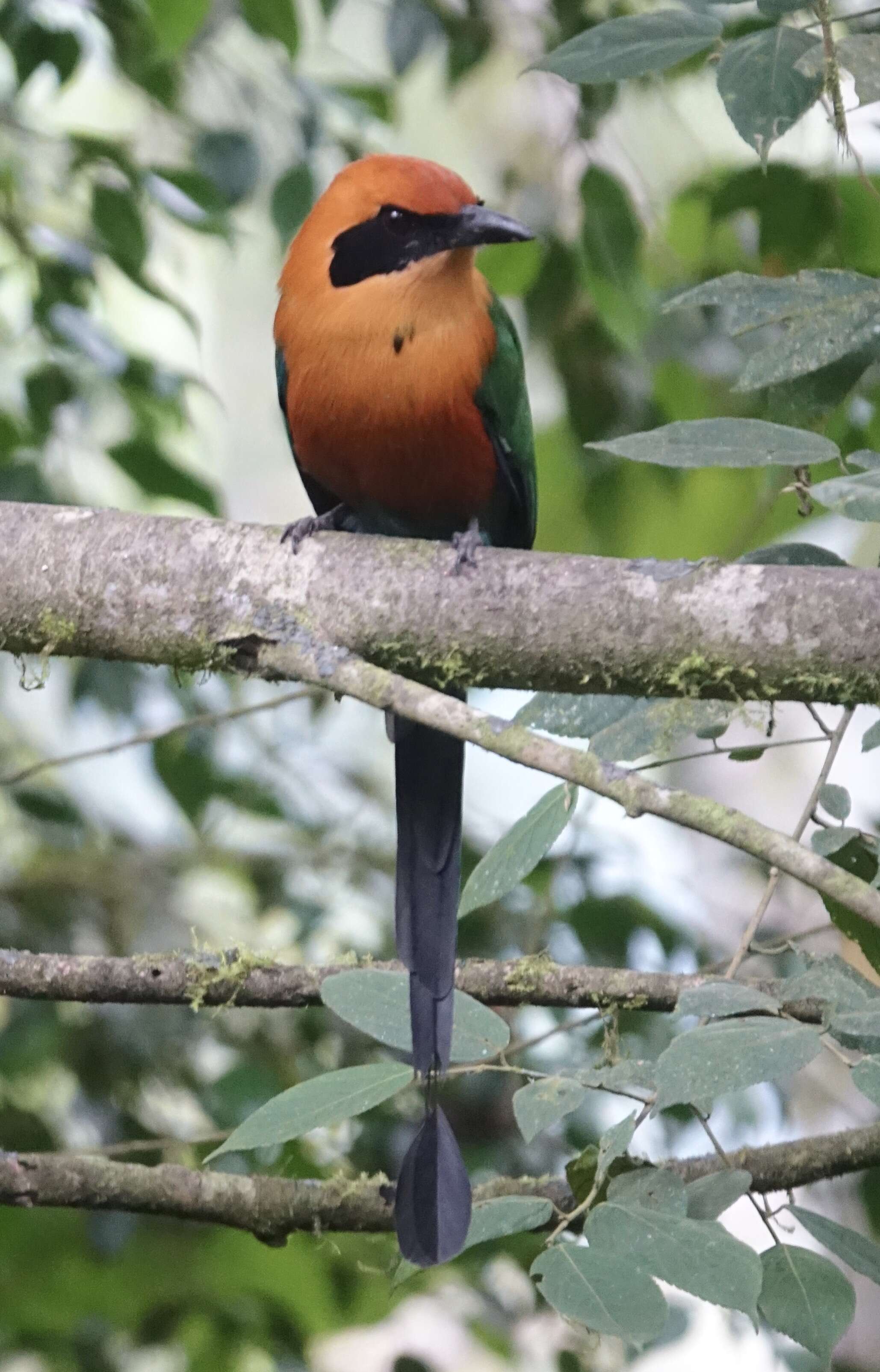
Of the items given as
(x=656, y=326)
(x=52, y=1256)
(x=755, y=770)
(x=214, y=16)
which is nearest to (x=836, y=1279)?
(x=52, y=1256)

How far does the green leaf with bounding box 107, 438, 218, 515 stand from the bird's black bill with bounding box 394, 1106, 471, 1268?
141 centimetres

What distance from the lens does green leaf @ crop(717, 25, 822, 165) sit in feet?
4.77

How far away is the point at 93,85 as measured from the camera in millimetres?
6152

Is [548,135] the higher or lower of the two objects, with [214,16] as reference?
lower

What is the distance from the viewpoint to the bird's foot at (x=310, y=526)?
64.2 inches

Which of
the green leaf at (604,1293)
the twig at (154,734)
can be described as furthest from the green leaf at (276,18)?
the green leaf at (604,1293)

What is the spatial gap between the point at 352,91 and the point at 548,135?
166 centimetres

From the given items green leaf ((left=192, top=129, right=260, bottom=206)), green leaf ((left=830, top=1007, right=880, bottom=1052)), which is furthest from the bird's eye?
green leaf ((left=830, top=1007, right=880, bottom=1052))

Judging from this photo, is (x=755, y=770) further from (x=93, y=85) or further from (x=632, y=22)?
(x=93, y=85)

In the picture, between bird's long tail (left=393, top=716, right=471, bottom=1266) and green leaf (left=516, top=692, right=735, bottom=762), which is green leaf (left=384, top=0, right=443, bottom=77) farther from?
green leaf (left=516, top=692, right=735, bottom=762)

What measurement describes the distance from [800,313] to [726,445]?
0.30m

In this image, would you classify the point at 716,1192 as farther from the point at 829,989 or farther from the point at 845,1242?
the point at 829,989

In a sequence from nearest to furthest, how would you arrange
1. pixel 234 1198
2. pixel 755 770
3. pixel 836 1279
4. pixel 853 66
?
pixel 836 1279 → pixel 853 66 → pixel 234 1198 → pixel 755 770

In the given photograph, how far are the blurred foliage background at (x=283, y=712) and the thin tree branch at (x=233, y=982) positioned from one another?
10 centimetres
